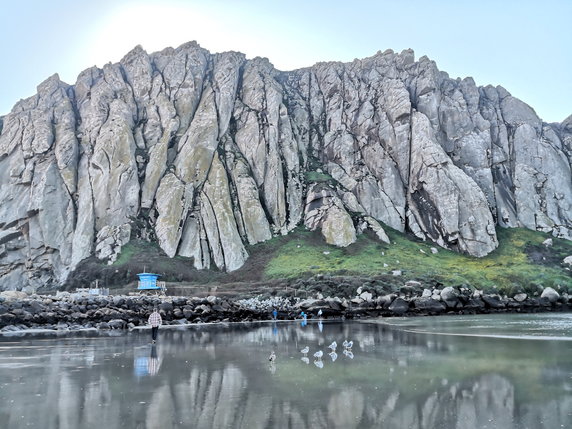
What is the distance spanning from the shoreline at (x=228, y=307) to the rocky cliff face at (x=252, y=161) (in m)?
20.8

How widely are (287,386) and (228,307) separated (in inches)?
1556

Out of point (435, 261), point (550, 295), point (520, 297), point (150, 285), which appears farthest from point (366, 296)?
point (150, 285)

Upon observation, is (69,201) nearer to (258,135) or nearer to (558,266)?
(258,135)

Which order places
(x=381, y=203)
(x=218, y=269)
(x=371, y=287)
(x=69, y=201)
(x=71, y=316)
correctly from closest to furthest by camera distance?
(x=71, y=316) → (x=371, y=287) → (x=218, y=269) → (x=69, y=201) → (x=381, y=203)

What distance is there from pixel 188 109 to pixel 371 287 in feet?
189

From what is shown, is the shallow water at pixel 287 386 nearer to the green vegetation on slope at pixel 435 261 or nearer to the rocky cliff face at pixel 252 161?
the green vegetation on slope at pixel 435 261

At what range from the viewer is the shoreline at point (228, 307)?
41.4 meters

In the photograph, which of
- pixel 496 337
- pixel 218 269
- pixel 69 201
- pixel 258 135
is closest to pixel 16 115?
pixel 69 201

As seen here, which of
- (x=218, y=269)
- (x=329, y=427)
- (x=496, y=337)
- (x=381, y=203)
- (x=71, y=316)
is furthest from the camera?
(x=381, y=203)

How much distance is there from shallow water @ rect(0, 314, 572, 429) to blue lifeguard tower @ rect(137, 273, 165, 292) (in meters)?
37.1

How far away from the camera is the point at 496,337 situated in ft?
102

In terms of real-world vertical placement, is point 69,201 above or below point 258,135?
below

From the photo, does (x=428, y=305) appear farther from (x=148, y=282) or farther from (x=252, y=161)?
(x=252, y=161)

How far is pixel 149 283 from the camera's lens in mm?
65438
